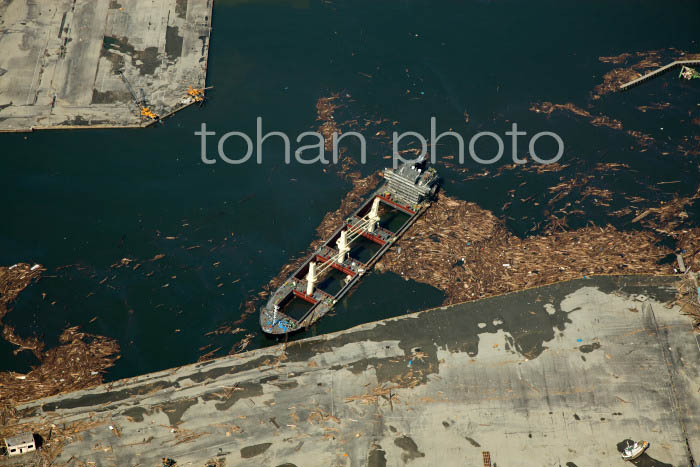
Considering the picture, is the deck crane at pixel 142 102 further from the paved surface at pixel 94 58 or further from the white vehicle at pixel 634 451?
the white vehicle at pixel 634 451

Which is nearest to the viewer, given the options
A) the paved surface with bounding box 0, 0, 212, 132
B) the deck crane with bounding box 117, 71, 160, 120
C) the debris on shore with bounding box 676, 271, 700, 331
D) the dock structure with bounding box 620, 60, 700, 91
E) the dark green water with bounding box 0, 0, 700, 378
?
the dark green water with bounding box 0, 0, 700, 378

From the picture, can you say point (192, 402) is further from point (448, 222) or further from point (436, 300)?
point (448, 222)

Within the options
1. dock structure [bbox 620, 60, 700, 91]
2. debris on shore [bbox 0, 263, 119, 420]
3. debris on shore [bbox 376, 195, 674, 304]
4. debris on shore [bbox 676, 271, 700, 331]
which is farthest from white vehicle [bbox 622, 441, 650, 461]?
dock structure [bbox 620, 60, 700, 91]

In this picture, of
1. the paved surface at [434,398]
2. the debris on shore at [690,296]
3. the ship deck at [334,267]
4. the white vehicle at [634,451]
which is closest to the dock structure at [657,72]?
the debris on shore at [690,296]

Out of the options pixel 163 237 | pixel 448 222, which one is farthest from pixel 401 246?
pixel 163 237

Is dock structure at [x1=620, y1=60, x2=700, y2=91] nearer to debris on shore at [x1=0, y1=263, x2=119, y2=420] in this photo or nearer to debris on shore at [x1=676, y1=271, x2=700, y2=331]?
debris on shore at [x1=676, y1=271, x2=700, y2=331]

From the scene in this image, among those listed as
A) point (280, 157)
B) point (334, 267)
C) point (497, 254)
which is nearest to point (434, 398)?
point (334, 267)

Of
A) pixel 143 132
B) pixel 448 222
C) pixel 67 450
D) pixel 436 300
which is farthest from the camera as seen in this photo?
pixel 143 132
